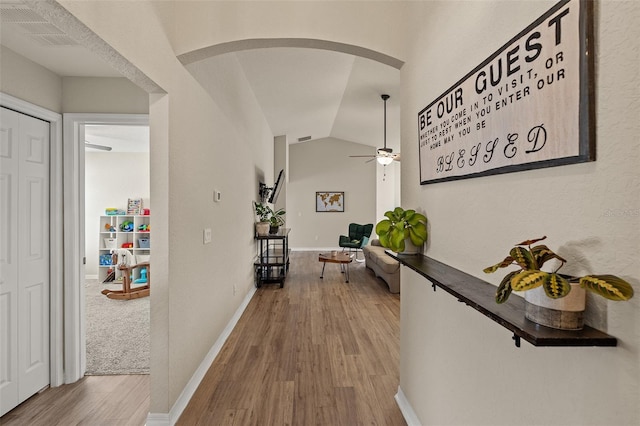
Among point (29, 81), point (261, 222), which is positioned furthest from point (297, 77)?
point (29, 81)

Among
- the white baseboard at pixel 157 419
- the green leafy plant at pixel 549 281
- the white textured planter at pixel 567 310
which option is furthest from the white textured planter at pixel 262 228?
the white textured planter at pixel 567 310

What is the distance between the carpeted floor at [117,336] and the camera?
2.66 meters

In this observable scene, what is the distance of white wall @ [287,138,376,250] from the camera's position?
991 cm

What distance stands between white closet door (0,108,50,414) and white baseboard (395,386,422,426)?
254 cm

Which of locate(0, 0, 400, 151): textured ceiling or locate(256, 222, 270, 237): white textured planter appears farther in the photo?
locate(256, 222, 270, 237): white textured planter

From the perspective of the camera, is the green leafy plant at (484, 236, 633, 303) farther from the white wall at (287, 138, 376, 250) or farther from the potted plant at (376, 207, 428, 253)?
the white wall at (287, 138, 376, 250)

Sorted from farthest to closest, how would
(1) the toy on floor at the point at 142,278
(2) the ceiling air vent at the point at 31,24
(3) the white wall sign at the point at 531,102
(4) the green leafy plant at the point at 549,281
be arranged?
1. (1) the toy on floor at the point at 142,278
2. (2) the ceiling air vent at the point at 31,24
3. (3) the white wall sign at the point at 531,102
4. (4) the green leafy plant at the point at 549,281

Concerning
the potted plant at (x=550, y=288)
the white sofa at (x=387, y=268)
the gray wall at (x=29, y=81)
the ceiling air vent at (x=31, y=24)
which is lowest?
the white sofa at (x=387, y=268)

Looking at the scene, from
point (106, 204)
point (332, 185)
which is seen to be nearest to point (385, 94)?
point (332, 185)

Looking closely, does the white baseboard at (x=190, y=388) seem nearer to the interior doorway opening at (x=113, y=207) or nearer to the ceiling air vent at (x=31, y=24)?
the ceiling air vent at (x=31, y=24)

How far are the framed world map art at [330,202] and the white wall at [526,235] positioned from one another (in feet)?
26.7

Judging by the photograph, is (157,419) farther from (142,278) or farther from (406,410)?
(142,278)

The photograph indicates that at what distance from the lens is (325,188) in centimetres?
996

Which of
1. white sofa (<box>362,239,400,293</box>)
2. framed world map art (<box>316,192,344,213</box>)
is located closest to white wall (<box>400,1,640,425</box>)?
white sofa (<box>362,239,400,293</box>)
